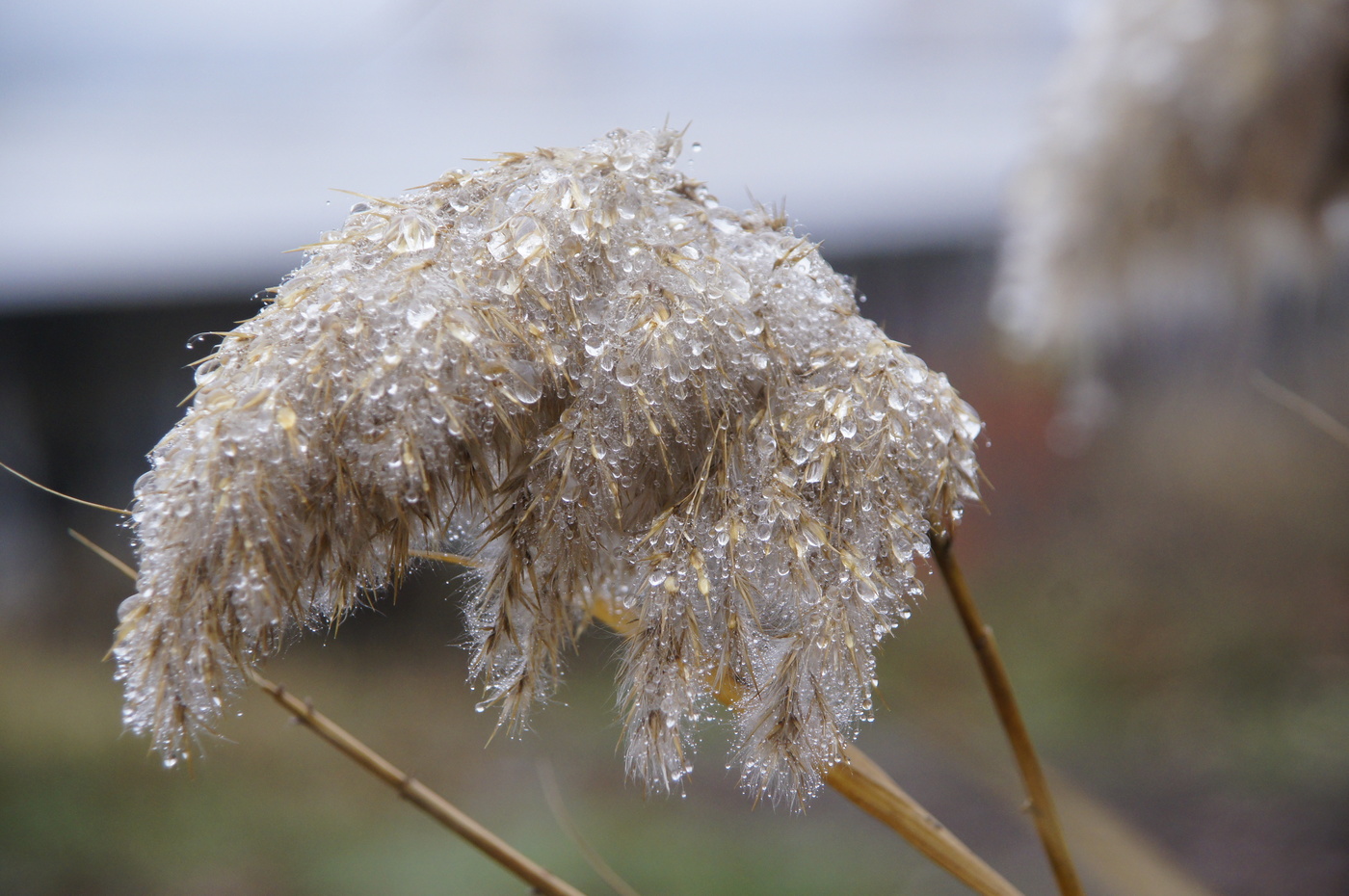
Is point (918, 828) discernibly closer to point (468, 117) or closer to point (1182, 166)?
point (1182, 166)

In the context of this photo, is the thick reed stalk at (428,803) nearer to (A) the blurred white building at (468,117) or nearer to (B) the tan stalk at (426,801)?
(B) the tan stalk at (426,801)

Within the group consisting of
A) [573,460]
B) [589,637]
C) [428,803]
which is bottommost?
[589,637]

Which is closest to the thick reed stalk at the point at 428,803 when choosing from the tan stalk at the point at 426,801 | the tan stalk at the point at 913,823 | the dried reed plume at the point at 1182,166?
the tan stalk at the point at 426,801

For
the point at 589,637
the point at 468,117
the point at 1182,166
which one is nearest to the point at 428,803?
the point at 589,637

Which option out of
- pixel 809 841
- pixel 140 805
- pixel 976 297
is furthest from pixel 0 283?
pixel 976 297

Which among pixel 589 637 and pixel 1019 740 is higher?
pixel 1019 740

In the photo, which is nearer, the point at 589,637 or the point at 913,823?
the point at 913,823

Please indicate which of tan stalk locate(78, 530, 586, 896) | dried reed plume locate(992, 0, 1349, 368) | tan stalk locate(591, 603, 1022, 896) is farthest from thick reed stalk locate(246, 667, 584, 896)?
dried reed plume locate(992, 0, 1349, 368)

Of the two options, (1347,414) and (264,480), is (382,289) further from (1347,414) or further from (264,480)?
(1347,414)
